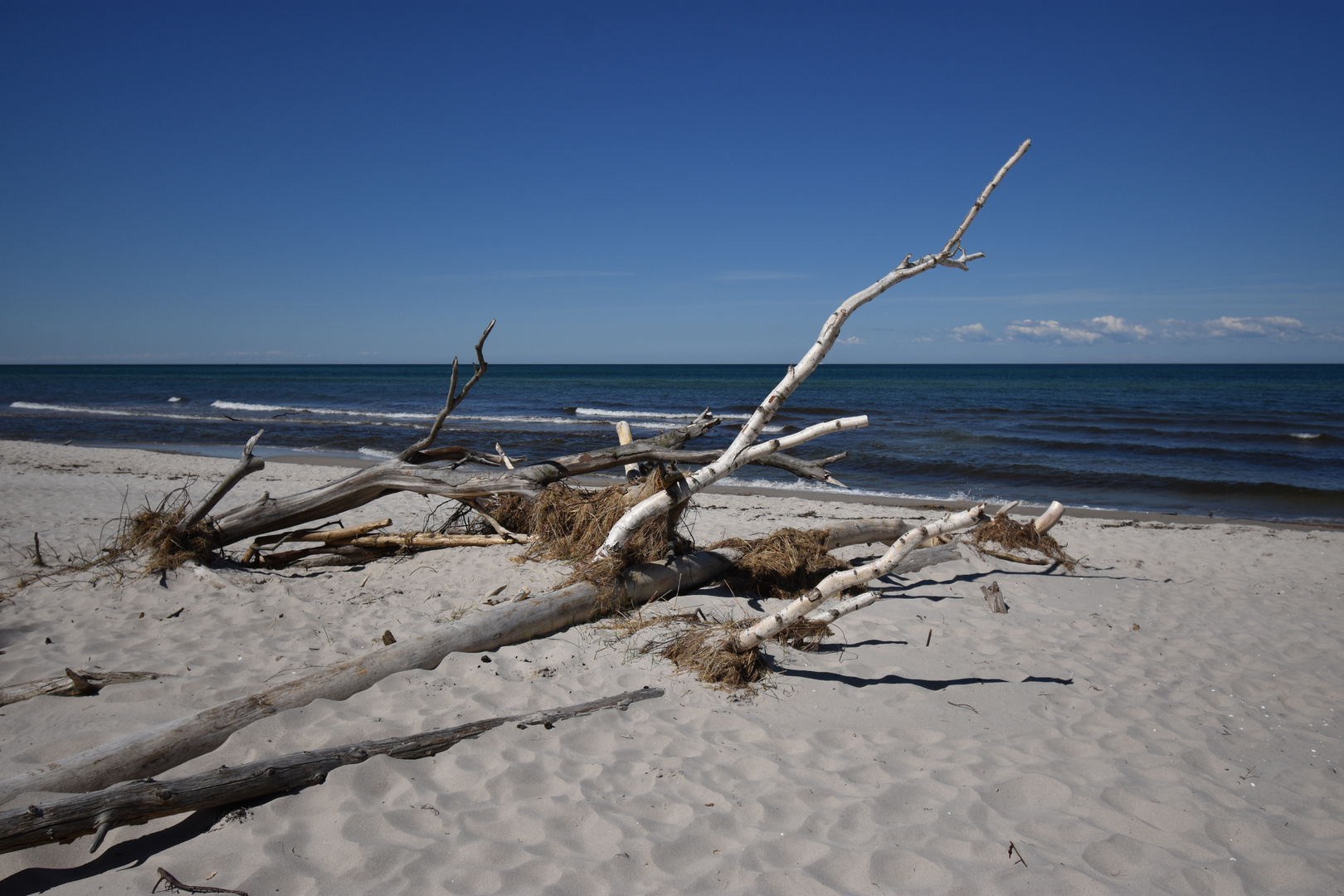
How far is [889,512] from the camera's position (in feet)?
35.1

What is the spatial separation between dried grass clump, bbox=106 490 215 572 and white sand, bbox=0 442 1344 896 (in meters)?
0.29

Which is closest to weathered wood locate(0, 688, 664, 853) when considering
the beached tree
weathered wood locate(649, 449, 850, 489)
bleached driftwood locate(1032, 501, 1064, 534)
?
the beached tree

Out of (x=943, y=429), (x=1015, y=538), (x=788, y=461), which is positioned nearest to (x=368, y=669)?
(x=788, y=461)

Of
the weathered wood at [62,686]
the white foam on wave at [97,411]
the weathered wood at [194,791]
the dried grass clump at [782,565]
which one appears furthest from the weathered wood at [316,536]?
the white foam on wave at [97,411]

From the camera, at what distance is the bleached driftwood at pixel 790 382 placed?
4.18 metres

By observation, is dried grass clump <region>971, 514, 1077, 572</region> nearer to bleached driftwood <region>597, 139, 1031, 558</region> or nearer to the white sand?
the white sand

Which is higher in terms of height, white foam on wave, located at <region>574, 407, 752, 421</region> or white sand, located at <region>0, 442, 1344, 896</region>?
white foam on wave, located at <region>574, 407, 752, 421</region>

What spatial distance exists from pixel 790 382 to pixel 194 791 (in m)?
3.57

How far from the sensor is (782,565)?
18.6ft

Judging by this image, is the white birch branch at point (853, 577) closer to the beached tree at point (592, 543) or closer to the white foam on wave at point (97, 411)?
the beached tree at point (592, 543)

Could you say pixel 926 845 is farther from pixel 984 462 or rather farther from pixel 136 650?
pixel 984 462

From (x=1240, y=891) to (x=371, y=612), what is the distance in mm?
4926

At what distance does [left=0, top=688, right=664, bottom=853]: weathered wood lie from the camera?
2.38m

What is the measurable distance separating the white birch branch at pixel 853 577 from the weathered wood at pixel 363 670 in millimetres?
1321
